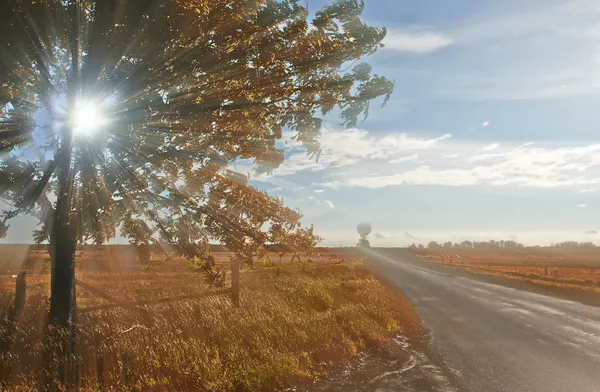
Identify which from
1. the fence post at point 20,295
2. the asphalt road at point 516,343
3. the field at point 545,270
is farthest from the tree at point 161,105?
the field at point 545,270

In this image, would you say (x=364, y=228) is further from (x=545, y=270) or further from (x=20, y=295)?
(x=20, y=295)

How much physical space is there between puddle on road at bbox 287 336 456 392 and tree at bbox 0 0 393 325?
321 cm

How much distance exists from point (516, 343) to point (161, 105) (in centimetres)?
1172

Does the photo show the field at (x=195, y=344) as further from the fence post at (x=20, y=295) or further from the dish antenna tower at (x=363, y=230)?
the dish antenna tower at (x=363, y=230)

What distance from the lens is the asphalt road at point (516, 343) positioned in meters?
9.32

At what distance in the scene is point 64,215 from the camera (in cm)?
820

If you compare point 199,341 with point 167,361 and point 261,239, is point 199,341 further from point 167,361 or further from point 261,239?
point 261,239

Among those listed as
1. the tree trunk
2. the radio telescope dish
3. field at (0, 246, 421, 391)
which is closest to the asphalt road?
field at (0, 246, 421, 391)

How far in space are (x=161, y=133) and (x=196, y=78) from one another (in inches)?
62.5

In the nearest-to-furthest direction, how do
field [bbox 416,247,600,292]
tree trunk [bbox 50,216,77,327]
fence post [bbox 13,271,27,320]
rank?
tree trunk [bbox 50,216,77,327] → fence post [bbox 13,271,27,320] → field [bbox 416,247,600,292]

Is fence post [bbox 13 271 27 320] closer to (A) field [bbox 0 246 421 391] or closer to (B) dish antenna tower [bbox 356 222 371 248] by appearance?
(A) field [bbox 0 246 421 391]

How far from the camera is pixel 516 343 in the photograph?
13320mm

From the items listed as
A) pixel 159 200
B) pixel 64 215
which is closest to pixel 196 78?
pixel 159 200

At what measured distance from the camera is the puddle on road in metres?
8.58
